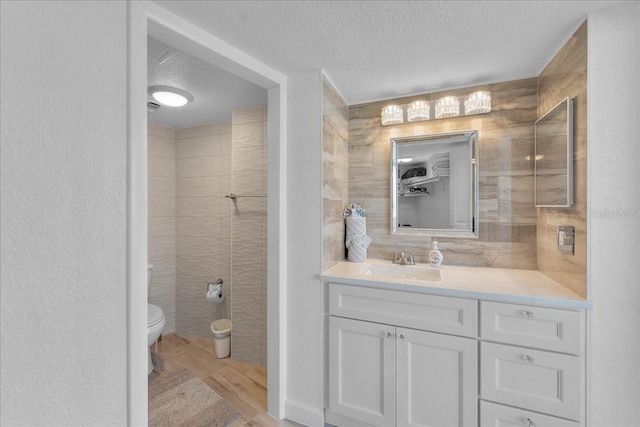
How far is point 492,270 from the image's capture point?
6.40 feet

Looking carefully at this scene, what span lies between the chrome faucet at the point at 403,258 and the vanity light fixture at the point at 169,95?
203 cm

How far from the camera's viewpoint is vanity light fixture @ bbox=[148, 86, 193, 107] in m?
2.14

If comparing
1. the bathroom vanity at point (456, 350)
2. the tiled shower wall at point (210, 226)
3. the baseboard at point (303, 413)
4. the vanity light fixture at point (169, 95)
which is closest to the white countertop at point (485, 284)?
the bathroom vanity at point (456, 350)

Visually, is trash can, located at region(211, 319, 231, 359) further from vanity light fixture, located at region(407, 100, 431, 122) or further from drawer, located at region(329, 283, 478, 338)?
vanity light fixture, located at region(407, 100, 431, 122)

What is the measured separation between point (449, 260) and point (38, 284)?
7.20 ft

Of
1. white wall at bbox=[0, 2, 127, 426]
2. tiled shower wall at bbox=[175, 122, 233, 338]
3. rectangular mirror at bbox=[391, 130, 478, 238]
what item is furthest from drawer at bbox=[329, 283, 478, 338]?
tiled shower wall at bbox=[175, 122, 233, 338]

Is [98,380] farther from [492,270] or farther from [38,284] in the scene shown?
[492,270]

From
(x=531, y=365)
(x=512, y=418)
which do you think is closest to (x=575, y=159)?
(x=531, y=365)

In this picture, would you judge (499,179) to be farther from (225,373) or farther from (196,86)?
(225,373)

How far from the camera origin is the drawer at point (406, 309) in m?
1.51

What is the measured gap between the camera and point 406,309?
5.32ft

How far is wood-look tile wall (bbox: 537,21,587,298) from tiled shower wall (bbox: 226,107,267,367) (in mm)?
2001

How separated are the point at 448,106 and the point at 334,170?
92 centimetres

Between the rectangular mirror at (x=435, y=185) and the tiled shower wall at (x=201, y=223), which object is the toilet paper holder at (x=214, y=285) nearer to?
the tiled shower wall at (x=201, y=223)
